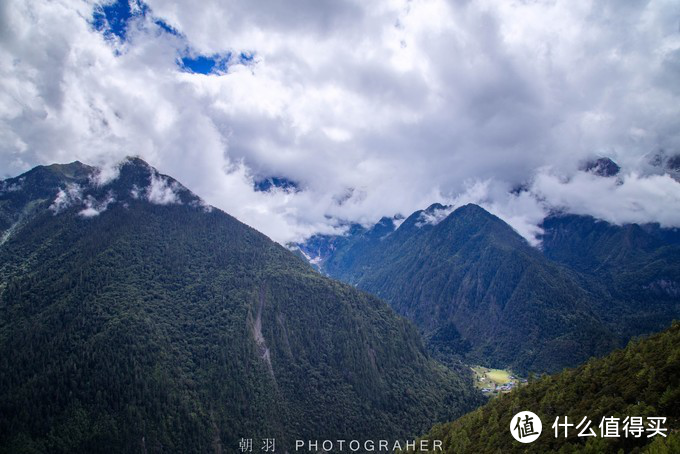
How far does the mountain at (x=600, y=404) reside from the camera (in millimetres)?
60531

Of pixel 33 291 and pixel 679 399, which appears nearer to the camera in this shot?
pixel 679 399

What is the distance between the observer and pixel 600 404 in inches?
2990

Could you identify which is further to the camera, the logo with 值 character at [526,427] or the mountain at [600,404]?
the logo with 值 character at [526,427]

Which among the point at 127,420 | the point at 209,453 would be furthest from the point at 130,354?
the point at 209,453

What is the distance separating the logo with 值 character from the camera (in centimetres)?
8056

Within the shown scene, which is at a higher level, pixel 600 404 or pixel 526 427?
pixel 600 404

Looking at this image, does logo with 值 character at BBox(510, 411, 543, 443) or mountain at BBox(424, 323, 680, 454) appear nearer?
mountain at BBox(424, 323, 680, 454)

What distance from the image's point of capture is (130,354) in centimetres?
16800

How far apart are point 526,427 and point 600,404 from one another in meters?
16.1

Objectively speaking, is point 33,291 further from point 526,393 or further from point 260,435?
point 526,393

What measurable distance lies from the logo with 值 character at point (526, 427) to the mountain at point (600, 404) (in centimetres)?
121

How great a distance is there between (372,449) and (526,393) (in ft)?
330

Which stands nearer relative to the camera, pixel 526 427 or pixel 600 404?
pixel 600 404

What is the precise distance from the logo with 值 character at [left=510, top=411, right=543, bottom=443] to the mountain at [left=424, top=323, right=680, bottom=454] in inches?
47.8
